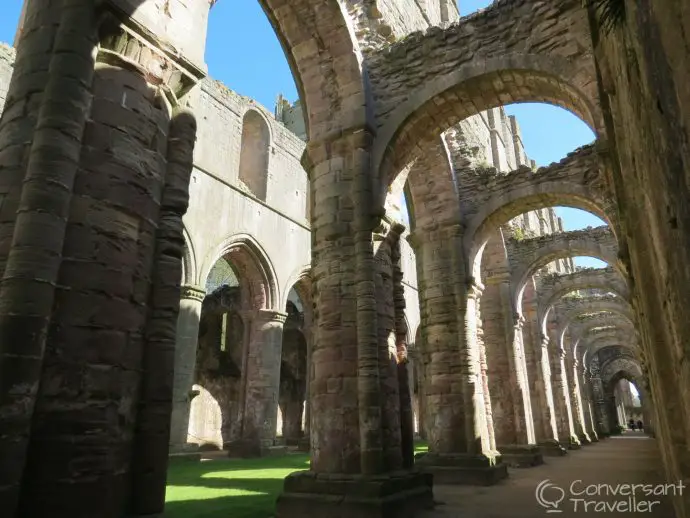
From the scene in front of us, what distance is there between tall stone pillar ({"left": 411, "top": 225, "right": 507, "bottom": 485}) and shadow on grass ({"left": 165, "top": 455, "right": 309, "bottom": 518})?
2.80m

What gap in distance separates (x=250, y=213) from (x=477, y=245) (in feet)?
23.9

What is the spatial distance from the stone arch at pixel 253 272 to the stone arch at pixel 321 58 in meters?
7.52

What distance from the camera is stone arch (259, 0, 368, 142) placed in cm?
718

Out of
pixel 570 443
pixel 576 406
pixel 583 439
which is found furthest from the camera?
pixel 576 406

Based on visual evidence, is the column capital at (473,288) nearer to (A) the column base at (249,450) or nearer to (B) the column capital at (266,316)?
(B) the column capital at (266,316)

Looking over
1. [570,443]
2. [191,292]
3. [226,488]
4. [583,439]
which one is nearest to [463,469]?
[226,488]

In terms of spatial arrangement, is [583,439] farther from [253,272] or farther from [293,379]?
[253,272]

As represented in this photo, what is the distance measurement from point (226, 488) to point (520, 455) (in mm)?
6706

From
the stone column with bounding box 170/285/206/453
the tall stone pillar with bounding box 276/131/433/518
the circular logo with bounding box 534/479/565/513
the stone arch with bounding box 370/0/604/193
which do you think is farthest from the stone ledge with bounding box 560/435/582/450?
the stone arch with bounding box 370/0/604/193

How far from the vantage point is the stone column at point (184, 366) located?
36.6 ft

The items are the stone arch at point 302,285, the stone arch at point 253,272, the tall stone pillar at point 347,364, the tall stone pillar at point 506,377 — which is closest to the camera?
the tall stone pillar at point 347,364

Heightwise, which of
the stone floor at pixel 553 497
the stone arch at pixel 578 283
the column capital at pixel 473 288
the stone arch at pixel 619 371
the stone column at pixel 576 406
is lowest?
the stone floor at pixel 553 497

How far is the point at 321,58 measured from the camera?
740 cm

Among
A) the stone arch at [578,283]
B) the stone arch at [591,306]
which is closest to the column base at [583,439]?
the stone arch at [591,306]
